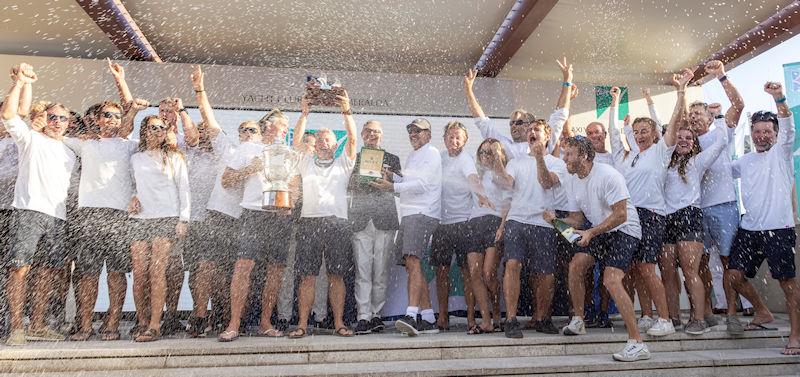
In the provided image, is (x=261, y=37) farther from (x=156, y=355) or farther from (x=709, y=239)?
(x=709, y=239)

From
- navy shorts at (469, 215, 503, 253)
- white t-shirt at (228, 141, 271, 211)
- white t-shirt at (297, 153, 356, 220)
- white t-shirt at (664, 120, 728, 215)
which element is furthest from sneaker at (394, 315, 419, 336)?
white t-shirt at (664, 120, 728, 215)

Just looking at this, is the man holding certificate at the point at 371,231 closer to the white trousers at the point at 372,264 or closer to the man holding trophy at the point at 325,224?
the white trousers at the point at 372,264

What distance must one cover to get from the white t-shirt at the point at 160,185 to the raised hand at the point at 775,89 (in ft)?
18.1

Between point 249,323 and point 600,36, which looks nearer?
point 249,323

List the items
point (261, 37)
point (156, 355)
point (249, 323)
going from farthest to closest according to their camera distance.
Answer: point (261, 37)
point (249, 323)
point (156, 355)

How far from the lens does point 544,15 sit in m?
8.67

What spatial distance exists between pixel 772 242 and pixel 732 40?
5.69 meters

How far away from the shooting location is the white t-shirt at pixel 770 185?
18.3 ft

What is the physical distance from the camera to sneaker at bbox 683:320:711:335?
5500 millimetres

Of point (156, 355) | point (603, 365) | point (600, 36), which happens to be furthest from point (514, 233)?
point (600, 36)

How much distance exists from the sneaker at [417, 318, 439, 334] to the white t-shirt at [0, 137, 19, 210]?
3849 millimetres

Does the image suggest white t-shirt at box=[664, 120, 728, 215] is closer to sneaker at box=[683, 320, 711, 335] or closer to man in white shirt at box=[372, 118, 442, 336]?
sneaker at box=[683, 320, 711, 335]

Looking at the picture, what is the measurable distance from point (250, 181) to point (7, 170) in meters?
2.18

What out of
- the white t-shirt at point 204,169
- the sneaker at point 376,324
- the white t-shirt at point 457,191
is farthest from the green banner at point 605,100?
the white t-shirt at point 204,169
